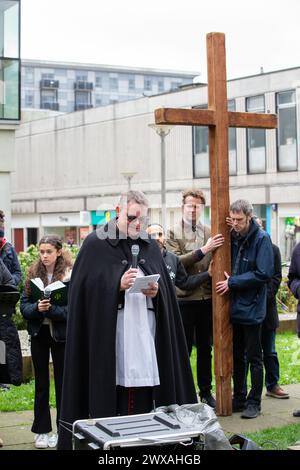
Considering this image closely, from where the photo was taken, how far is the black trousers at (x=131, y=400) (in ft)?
18.9

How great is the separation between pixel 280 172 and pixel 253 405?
30033 millimetres

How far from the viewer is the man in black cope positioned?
18.3 ft

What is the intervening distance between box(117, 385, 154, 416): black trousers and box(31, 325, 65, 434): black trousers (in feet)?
3.74

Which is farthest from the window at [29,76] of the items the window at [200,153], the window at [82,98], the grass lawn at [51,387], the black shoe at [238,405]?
the black shoe at [238,405]

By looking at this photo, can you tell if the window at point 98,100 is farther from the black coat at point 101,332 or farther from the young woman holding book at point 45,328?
the black coat at point 101,332

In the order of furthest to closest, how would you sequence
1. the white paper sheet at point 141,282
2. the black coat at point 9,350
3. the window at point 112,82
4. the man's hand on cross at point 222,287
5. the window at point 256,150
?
the window at point 112,82 < the window at point 256,150 < the man's hand on cross at point 222,287 < the black coat at point 9,350 < the white paper sheet at point 141,282

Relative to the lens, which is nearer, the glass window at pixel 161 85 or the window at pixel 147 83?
the glass window at pixel 161 85

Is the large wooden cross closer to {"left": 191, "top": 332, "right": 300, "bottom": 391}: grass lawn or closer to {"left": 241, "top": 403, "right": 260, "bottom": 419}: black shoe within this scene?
{"left": 241, "top": 403, "right": 260, "bottom": 419}: black shoe

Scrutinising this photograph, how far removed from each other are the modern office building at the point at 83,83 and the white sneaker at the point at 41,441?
7844cm

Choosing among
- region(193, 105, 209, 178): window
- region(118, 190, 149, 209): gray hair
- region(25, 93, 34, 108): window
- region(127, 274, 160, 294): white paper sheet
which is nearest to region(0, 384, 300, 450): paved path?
region(127, 274, 160, 294): white paper sheet

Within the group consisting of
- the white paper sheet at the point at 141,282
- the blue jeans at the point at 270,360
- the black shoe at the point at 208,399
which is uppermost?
the white paper sheet at the point at 141,282
